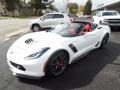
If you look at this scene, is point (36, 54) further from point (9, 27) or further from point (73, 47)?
point (9, 27)

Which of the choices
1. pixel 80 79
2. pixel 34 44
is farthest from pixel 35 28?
pixel 80 79

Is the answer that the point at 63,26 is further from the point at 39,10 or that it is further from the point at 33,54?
the point at 39,10

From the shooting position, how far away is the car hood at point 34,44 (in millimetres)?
5552

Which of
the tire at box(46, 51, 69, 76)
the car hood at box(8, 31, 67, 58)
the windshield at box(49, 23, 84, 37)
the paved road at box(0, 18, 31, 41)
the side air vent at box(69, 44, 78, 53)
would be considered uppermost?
the windshield at box(49, 23, 84, 37)

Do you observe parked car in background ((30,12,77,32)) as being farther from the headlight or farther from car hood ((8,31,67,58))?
the headlight

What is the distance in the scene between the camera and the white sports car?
529 centimetres

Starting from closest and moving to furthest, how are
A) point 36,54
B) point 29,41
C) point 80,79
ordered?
1. point 36,54
2. point 80,79
3. point 29,41

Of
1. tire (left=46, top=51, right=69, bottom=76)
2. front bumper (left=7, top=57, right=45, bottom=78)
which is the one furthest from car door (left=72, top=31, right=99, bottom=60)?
front bumper (left=7, top=57, right=45, bottom=78)

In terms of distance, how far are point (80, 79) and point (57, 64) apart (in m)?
0.71

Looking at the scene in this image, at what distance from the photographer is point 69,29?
7051 mm

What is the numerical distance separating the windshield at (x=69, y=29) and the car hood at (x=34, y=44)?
0.36 metres

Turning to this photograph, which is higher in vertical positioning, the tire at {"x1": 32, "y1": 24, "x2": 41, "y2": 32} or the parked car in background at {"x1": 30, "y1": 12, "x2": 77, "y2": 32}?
the parked car in background at {"x1": 30, "y1": 12, "x2": 77, "y2": 32}

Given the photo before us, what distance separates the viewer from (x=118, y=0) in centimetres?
3912

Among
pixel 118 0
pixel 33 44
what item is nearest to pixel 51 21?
pixel 33 44
